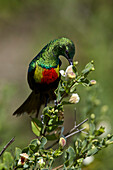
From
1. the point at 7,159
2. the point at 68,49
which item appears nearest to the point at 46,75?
the point at 68,49

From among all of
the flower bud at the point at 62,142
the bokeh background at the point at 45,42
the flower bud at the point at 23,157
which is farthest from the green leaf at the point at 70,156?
the bokeh background at the point at 45,42

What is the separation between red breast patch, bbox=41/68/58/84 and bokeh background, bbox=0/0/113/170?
245 mm

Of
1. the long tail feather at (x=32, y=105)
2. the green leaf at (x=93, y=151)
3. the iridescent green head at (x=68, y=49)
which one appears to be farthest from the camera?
the long tail feather at (x=32, y=105)

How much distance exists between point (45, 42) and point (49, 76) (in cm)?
237

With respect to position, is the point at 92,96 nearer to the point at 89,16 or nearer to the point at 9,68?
the point at 89,16

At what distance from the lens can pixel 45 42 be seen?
359 cm

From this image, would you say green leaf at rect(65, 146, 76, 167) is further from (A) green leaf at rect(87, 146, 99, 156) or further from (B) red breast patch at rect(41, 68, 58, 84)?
(B) red breast patch at rect(41, 68, 58, 84)

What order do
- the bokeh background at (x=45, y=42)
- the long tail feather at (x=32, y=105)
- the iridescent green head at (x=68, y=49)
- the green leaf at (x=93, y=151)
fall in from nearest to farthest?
the green leaf at (x=93, y=151) < the iridescent green head at (x=68, y=49) < the long tail feather at (x=32, y=105) < the bokeh background at (x=45, y=42)

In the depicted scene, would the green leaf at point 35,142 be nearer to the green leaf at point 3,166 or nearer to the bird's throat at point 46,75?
the green leaf at point 3,166

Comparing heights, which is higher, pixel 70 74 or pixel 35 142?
pixel 70 74

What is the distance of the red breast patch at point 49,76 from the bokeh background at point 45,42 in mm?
245

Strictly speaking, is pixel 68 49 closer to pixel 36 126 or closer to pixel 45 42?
pixel 36 126

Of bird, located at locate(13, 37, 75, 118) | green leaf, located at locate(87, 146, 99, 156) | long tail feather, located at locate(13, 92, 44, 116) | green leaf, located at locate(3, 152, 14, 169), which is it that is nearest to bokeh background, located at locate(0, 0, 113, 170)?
long tail feather, located at locate(13, 92, 44, 116)

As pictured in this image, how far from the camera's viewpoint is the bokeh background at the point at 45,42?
5.93ft
